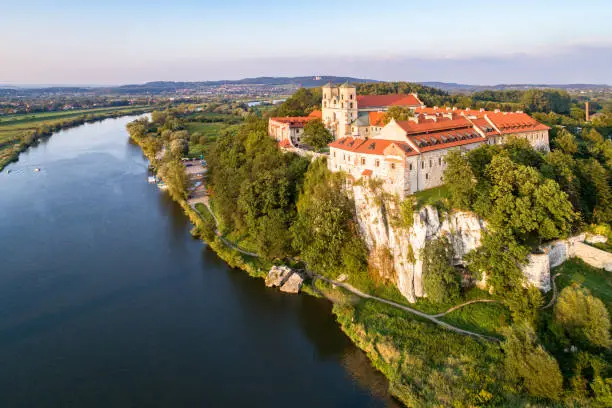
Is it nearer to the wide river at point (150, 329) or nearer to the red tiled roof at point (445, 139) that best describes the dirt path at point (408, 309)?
the wide river at point (150, 329)

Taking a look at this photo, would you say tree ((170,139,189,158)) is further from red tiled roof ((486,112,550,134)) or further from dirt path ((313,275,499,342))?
red tiled roof ((486,112,550,134))

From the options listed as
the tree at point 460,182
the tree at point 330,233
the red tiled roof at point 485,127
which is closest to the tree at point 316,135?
the tree at point 330,233

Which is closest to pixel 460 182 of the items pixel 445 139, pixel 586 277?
pixel 445 139

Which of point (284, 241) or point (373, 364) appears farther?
point (284, 241)

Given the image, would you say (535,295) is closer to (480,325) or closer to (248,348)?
(480,325)

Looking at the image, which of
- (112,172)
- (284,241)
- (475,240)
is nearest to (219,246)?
(284,241)

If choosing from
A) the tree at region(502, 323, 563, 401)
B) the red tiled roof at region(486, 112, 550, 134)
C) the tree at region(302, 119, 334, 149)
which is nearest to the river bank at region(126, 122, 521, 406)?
the tree at region(502, 323, 563, 401)

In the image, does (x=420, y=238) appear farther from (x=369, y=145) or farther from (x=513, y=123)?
(x=513, y=123)
